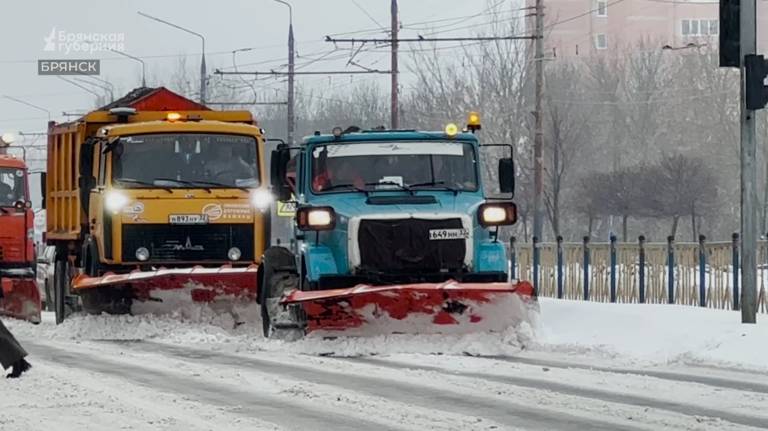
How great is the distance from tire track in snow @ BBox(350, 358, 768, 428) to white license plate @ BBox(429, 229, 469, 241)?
220 centimetres

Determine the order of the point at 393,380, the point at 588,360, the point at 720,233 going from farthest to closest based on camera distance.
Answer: the point at 720,233 < the point at 588,360 < the point at 393,380

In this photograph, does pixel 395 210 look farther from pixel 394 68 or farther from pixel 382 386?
pixel 394 68

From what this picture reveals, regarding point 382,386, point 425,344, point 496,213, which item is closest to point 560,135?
point 496,213

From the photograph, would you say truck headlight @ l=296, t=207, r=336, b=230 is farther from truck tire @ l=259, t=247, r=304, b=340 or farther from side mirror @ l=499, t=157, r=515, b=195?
side mirror @ l=499, t=157, r=515, b=195

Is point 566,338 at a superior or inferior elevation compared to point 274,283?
inferior

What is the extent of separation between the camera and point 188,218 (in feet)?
69.6

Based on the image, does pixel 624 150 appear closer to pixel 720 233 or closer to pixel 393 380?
pixel 720 233

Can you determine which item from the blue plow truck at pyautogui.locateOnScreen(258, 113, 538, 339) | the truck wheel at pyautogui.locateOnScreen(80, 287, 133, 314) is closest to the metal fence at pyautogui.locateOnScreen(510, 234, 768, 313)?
the blue plow truck at pyautogui.locateOnScreen(258, 113, 538, 339)

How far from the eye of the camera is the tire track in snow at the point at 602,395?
11.0m

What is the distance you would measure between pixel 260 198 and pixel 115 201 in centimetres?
185

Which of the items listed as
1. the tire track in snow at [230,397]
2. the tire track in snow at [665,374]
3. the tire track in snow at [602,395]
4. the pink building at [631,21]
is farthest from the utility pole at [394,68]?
the pink building at [631,21]

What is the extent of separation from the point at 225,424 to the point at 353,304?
6173 millimetres

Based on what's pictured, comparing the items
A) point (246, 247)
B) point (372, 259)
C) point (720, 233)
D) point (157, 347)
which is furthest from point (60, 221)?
point (720, 233)

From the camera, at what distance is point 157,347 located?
18422 mm
